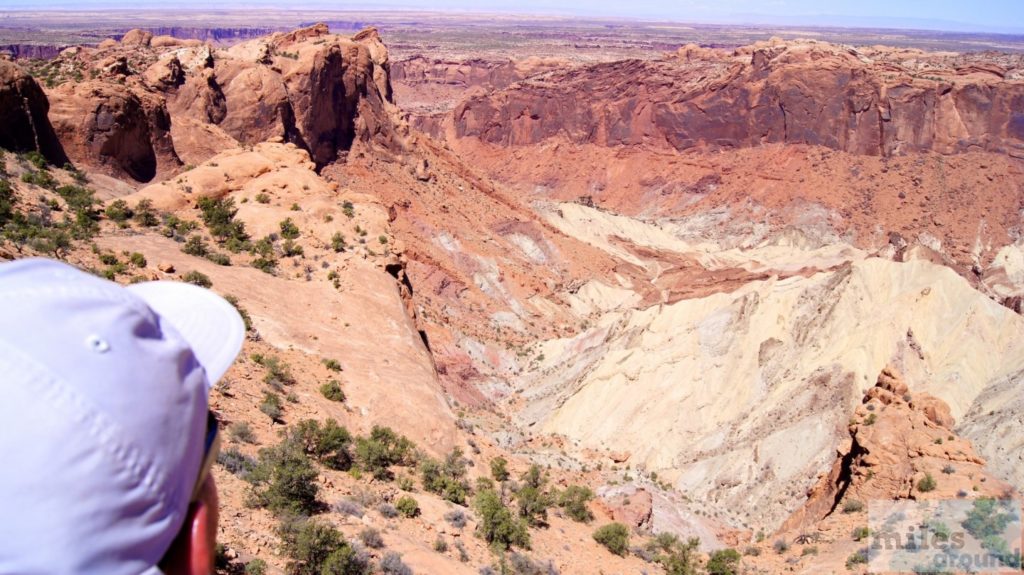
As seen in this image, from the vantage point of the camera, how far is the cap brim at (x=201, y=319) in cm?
229

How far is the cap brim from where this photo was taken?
7.50 ft

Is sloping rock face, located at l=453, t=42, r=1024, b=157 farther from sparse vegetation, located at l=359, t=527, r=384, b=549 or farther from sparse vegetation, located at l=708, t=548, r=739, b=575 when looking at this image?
A: sparse vegetation, located at l=359, t=527, r=384, b=549

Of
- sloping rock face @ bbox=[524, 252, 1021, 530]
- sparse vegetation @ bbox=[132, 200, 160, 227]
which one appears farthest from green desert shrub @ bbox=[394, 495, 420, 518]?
sparse vegetation @ bbox=[132, 200, 160, 227]

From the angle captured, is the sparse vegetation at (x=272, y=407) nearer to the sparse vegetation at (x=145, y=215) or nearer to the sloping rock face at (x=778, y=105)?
the sparse vegetation at (x=145, y=215)

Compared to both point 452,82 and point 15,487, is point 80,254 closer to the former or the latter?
point 15,487

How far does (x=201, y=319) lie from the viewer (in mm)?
2340

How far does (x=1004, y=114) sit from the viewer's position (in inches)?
2569

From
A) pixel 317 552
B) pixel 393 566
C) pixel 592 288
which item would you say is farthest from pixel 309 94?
pixel 317 552

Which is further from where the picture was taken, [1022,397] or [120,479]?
[1022,397]

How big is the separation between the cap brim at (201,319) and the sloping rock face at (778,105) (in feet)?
251

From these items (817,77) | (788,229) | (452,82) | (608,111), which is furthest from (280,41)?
(452,82)

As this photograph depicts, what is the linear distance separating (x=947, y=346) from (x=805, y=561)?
49.9 feet

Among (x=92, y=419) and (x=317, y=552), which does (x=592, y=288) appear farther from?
(x=92, y=419)

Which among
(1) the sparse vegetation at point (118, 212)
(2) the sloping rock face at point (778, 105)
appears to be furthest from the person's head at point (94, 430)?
(2) the sloping rock face at point (778, 105)
